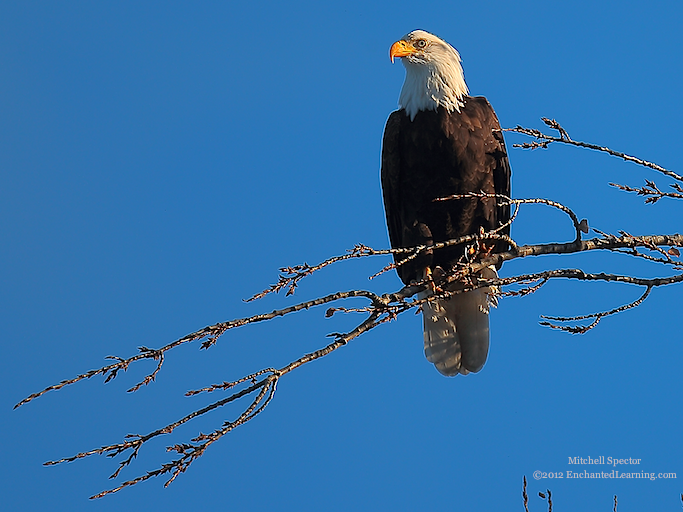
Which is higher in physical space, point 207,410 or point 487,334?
point 487,334

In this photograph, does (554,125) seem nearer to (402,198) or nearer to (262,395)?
(262,395)

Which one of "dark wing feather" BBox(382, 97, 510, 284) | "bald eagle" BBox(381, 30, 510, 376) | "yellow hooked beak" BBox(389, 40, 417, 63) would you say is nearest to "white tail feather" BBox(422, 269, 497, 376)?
"bald eagle" BBox(381, 30, 510, 376)

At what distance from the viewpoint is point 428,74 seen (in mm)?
5023

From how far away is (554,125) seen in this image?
2938mm

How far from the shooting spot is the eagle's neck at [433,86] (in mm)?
4855

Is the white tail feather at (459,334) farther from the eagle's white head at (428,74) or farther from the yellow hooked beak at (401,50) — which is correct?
the yellow hooked beak at (401,50)

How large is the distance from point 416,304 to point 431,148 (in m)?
2.01

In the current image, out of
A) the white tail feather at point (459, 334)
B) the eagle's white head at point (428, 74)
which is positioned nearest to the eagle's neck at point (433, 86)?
the eagle's white head at point (428, 74)

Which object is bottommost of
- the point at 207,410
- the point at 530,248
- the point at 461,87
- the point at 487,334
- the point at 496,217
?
the point at 207,410

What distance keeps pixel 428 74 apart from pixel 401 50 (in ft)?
1.08

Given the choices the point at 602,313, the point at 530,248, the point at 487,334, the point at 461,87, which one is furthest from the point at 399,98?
the point at 602,313

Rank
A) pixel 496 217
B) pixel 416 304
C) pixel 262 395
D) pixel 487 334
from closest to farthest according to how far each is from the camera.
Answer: pixel 262 395
pixel 416 304
pixel 496 217
pixel 487 334

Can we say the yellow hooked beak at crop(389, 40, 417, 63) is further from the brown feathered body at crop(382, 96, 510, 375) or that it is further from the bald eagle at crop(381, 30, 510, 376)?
the brown feathered body at crop(382, 96, 510, 375)

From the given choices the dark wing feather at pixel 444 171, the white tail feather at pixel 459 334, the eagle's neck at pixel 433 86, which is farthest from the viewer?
the white tail feather at pixel 459 334
